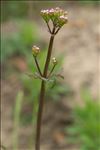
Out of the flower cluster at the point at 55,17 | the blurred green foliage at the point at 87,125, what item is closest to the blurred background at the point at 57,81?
the blurred green foliage at the point at 87,125

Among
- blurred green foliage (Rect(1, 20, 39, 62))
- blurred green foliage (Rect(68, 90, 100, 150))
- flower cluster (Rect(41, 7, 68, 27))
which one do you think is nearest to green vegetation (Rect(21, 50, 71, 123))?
blurred green foliage (Rect(68, 90, 100, 150))

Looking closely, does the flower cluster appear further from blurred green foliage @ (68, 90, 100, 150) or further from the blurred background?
blurred green foliage @ (68, 90, 100, 150)

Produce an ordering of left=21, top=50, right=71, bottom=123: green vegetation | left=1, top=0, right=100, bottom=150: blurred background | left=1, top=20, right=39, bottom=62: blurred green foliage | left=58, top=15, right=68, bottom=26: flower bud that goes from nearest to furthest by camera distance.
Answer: left=58, top=15, right=68, bottom=26: flower bud
left=1, top=0, right=100, bottom=150: blurred background
left=21, top=50, right=71, bottom=123: green vegetation
left=1, top=20, right=39, bottom=62: blurred green foliage

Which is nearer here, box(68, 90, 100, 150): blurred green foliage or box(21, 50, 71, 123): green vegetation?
box(68, 90, 100, 150): blurred green foliage

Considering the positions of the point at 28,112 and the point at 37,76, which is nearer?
the point at 37,76

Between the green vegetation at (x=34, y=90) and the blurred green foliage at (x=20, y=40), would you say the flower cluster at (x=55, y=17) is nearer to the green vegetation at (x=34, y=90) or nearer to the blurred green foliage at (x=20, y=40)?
the green vegetation at (x=34, y=90)

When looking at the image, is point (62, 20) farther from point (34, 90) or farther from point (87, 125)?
point (34, 90)

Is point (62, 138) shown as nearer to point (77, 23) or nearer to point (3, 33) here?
point (3, 33)

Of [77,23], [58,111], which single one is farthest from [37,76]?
[77,23]
